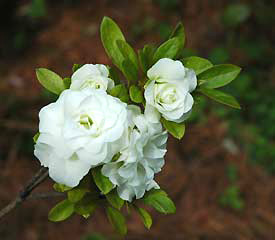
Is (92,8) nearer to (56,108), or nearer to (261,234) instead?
(261,234)

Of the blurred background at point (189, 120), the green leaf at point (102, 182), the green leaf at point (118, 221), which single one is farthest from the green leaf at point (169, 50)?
the blurred background at point (189, 120)

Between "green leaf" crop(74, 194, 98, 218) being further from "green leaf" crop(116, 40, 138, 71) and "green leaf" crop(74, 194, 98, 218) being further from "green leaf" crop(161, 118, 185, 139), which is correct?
"green leaf" crop(116, 40, 138, 71)

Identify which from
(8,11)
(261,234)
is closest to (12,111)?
(8,11)

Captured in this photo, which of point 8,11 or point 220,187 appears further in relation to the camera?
point 8,11

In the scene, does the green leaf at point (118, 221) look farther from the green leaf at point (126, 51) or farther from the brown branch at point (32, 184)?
the green leaf at point (126, 51)

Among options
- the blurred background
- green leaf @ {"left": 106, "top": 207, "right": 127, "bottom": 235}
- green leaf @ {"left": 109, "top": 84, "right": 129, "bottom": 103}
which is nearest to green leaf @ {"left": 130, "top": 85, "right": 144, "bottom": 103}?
green leaf @ {"left": 109, "top": 84, "right": 129, "bottom": 103}
